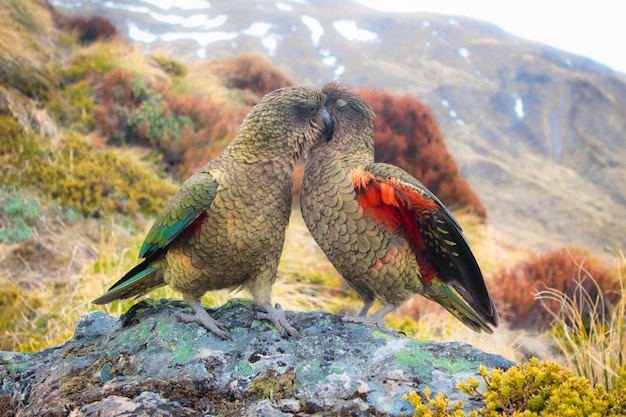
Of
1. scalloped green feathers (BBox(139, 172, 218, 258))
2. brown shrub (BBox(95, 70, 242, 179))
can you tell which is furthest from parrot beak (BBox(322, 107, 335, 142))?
brown shrub (BBox(95, 70, 242, 179))

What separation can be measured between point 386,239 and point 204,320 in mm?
1131

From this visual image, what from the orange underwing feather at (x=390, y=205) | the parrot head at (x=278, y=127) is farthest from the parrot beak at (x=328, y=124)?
the orange underwing feather at (x=390, y=205)

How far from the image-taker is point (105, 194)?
Result: 7949 mm

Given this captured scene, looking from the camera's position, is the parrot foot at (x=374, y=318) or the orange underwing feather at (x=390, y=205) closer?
the orange underwing feather at (x=390, y=205)

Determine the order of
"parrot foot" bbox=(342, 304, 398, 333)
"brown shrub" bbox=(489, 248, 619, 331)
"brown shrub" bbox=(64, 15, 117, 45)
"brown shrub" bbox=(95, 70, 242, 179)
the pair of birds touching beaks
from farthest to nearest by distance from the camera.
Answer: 1. "brown shrub" bbox=(64, 15, 117, 45)
2. "brown shrub" bbox=(95, 70, 242, 179)
3. "brown shrub" bbox=(489, 248, 619, 331)
4. "parrot foot" bbox=(342, 304, 398, 333)
5. the pair of birds touching beaks

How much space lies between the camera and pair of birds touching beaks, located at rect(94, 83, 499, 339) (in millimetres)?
2689

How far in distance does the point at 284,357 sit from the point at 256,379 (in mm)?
191

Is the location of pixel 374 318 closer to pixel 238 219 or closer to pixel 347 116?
pixel 238 219

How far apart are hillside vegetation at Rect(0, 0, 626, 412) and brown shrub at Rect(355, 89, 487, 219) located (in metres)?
0.03

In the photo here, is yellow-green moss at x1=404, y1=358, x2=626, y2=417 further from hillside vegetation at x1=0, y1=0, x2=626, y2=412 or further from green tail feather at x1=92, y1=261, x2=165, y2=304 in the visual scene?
hillside vegetation at x1=0, y1=0, x2=626, y2=412

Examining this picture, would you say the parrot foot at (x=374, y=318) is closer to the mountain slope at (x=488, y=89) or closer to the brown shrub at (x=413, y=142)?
the brown shrub at (x=413, y=142)

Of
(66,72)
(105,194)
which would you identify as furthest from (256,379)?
(66,72)

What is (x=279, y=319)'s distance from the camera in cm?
270

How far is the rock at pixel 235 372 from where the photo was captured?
2.15 m
